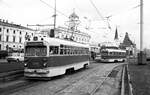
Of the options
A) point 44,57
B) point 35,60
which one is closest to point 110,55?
point 44,57

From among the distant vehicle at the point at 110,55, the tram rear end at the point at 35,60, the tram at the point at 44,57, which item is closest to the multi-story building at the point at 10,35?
the distant vehicle at the point at 110,55

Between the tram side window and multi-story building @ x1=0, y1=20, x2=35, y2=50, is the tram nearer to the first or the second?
the tram side window

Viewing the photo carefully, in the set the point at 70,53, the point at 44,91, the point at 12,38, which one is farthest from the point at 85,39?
the point at 44,91

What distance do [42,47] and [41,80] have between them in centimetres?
231

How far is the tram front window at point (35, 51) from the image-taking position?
11844 mm

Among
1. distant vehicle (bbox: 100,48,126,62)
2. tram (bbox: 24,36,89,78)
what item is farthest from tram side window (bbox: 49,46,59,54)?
distant vehicle (bbox: 100,48,126,62)

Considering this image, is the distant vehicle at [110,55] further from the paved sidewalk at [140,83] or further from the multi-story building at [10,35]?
the multi-story building at [10,35]

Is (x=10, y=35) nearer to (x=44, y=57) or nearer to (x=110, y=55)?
(x=110, y=55)

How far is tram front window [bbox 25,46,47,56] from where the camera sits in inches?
466

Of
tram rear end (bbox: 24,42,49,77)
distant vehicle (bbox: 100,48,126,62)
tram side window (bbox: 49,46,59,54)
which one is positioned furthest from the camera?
distant vehicle (bbox: 100,48,126,62)

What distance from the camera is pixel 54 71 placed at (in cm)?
1221

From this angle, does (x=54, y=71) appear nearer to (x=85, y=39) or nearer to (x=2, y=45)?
(x=2, y=45)

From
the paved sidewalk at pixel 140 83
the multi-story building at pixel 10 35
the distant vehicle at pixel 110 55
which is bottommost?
the paved sidewalk at pixel 140 83

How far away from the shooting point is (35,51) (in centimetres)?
1202
